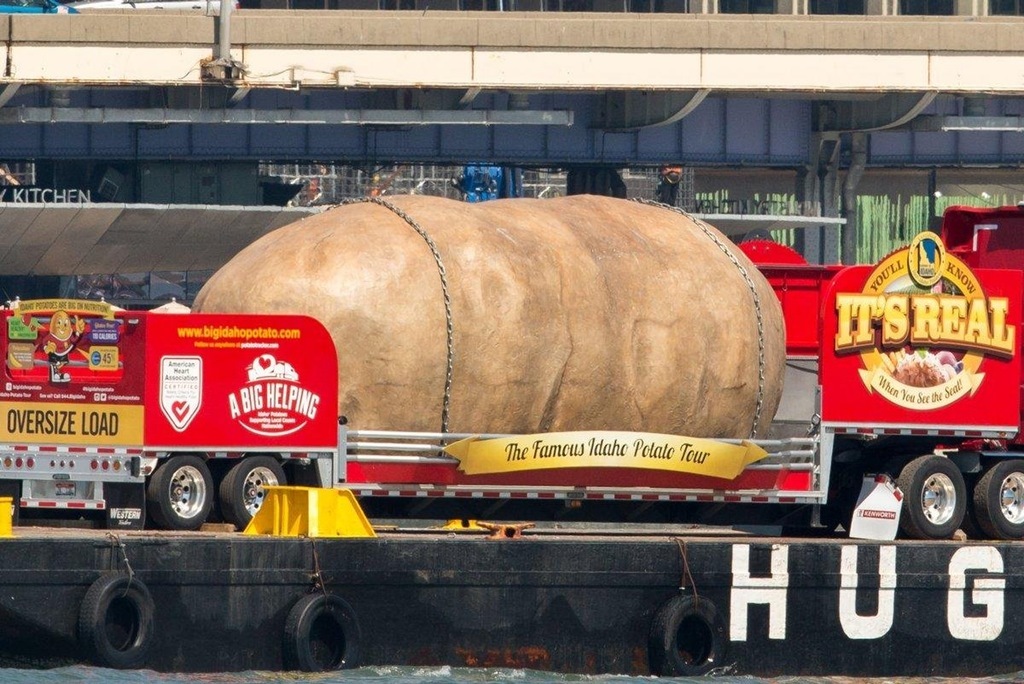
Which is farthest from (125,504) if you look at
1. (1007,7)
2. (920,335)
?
(1007,7)

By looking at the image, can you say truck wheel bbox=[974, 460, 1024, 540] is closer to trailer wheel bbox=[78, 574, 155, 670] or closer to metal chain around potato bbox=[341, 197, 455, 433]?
metal chain around potato bbox=[341, 197, 455, 433]

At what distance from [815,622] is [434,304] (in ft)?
15.2

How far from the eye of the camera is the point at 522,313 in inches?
685

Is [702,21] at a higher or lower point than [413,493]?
higher

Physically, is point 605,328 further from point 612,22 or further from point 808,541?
point 612,22

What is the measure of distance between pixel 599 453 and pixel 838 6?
1628 inches

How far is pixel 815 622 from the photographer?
18.0 m

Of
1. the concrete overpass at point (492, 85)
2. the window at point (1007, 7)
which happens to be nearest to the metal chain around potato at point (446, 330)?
the concrete overpass at point (492, 85)

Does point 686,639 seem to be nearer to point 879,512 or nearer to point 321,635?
point 879,512

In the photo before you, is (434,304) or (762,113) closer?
(434,304)

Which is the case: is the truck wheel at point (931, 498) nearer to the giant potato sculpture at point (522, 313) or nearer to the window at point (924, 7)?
the giant potato sculpture at point (522, 313)

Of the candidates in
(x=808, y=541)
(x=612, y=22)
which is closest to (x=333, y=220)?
(x=808, y=541)

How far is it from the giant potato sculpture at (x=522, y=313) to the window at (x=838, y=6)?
38966 millimetres

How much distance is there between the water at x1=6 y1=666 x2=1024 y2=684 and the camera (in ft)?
49.1
